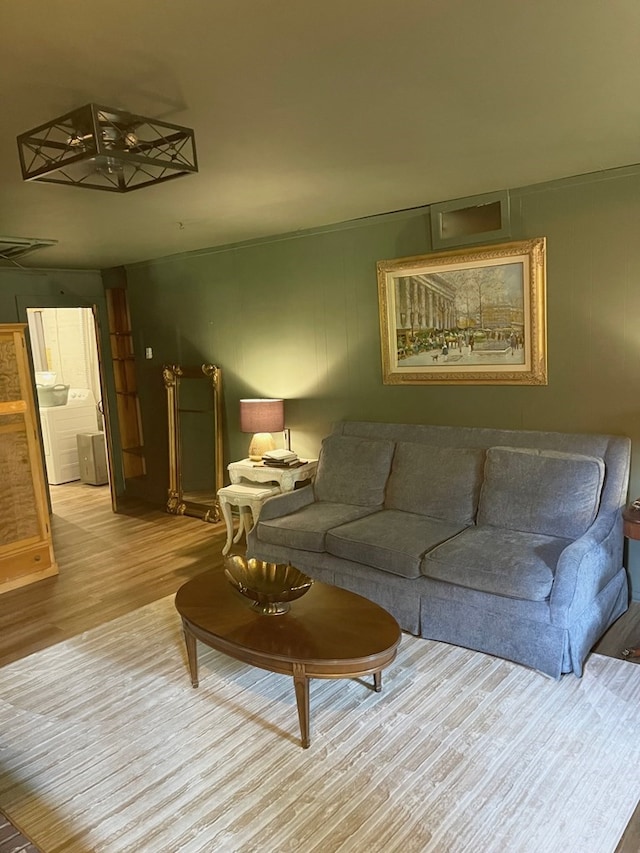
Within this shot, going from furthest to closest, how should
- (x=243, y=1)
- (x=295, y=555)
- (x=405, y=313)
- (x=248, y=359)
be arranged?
1. (x=248, y=359)
2. (x=405, y=313)
3. (x=295, y=555)
4. (x=243, y=1)

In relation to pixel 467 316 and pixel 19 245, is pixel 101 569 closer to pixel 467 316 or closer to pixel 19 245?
pixel 19 245

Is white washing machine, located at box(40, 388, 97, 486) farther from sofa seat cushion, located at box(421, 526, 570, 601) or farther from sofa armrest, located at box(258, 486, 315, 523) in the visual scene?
sofa seat cushion, located at box(421, 526, 570, 601)

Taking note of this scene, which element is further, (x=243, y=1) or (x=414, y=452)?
(x=414, y=452)

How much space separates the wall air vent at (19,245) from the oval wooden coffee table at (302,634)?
2973mm

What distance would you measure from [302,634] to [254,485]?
2.31m

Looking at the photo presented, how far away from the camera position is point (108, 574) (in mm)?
4402

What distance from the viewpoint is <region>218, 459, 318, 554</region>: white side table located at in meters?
4.45

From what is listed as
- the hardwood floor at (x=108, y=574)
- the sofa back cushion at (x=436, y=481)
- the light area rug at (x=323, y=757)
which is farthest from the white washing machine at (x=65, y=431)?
the sofa back cushion at (x=436, y=481)

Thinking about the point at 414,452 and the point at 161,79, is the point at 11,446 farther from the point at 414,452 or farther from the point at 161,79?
the point at 161,79

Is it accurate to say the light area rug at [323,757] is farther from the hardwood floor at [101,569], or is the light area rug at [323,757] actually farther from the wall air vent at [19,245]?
the wall air vent at [19,245]

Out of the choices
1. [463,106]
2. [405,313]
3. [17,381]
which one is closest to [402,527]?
[405,313]

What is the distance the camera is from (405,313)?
4.22 metres

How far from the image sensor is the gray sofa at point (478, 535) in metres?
2.82

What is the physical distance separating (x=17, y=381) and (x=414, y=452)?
9.16 ft
